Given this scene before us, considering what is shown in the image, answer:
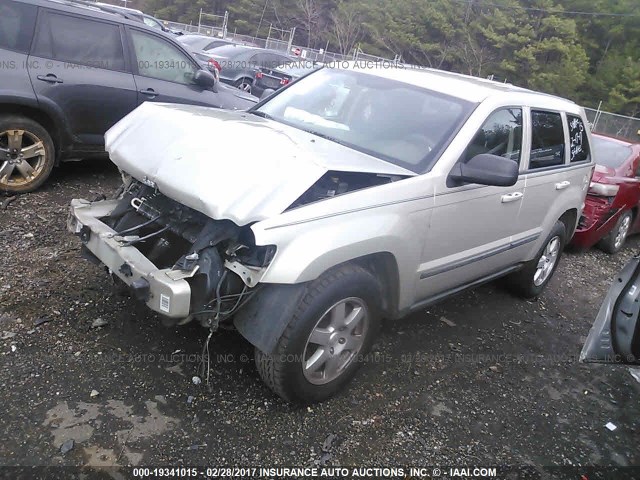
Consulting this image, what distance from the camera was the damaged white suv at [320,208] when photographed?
274 centimetres

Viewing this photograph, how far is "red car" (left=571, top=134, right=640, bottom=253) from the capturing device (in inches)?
262

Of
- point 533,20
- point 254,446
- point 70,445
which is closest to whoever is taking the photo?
point 70,445

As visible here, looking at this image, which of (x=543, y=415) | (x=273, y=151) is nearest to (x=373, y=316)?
(x=273, y=151)

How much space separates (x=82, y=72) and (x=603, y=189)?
595cm

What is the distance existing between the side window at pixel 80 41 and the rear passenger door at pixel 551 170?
4.16 m

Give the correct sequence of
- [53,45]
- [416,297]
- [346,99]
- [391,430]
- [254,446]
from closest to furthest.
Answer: [254,446], [391,430], [416,297], [346,99], [53,45]

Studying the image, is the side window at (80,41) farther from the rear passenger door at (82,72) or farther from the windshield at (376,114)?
the windshield at (376,114)

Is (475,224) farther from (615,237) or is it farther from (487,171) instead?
(615,237)

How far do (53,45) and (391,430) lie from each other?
4.66 meters

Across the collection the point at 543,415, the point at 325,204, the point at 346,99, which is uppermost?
the point at 346,99

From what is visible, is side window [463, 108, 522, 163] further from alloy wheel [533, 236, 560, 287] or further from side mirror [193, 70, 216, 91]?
side mirror [193, 70, 216, 91]

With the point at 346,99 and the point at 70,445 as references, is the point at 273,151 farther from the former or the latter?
the point at 70,445

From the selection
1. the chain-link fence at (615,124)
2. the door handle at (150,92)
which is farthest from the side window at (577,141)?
the chain-link fence at (615,124)

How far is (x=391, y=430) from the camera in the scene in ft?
10.3
